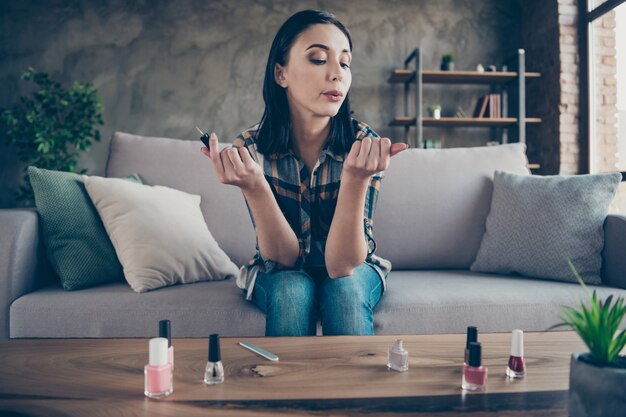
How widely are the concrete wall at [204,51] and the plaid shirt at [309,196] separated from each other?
3.24m

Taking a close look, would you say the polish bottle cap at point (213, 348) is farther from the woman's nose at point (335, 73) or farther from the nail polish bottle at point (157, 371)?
the woman's nose at point (335, 73)

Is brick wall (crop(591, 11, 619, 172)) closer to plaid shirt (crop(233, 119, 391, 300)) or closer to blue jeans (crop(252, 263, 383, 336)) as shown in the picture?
plaid shirt (crop(233, 119, 391, 300))

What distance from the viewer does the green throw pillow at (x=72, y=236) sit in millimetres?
1445

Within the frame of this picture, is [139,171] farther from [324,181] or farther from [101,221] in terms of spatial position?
[324,181]

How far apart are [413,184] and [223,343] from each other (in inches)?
46.8

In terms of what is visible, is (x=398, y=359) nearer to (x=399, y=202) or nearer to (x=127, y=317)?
(x=127, y=317)

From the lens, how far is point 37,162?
12.7 feet

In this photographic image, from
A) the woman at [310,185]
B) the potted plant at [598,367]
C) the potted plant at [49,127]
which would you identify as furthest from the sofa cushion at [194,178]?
the potted plant at [49,127]

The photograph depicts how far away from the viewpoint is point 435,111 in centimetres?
445

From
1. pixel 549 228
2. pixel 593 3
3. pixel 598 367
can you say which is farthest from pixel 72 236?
pixel 593 3

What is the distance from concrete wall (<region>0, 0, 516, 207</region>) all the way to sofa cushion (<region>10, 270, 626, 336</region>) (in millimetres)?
3289

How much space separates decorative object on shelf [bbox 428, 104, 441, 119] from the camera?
445cm

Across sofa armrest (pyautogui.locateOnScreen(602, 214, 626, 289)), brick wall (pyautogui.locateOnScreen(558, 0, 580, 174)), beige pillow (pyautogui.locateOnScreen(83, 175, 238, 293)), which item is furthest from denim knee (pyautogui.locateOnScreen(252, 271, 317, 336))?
brick wall (pyautogui.locateOnScreen(558, 0, 580, 174))

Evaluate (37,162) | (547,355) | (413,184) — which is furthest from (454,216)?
(37,162)
